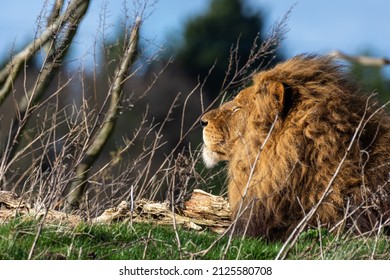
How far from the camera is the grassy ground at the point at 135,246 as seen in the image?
5.27 metres

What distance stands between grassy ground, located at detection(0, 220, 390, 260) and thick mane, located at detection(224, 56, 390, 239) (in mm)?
442

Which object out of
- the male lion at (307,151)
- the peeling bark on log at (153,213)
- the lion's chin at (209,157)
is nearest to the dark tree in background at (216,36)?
the peeling bark on log at (153,213)

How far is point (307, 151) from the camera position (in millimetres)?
6566

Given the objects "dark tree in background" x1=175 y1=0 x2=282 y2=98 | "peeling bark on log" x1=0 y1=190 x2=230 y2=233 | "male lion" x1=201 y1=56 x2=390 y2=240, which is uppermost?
"male lion" x1=201 y1=56 x2=390 y2=240

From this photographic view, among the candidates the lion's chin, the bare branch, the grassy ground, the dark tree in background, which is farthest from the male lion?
the dark tree in background

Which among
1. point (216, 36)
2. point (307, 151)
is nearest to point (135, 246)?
point (307, 151)

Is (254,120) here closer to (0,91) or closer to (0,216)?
(0,216)

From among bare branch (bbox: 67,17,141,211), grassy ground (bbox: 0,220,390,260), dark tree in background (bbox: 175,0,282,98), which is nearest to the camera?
grassy ground (bbox: 0,220,390,260)

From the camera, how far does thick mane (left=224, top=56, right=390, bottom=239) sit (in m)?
6.50

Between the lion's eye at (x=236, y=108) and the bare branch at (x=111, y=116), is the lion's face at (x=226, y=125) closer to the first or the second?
the lion's eye at (x=236, y=108)

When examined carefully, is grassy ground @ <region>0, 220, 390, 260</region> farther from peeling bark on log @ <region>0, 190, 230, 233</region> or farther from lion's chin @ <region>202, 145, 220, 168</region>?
lion's chin @ <region>202, 145, 220, 168</region>

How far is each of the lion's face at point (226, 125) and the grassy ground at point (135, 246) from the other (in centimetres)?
111

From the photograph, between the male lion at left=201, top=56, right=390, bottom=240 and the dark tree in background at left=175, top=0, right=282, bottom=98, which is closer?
the male lion at left=201, top=56, right=390, bottom=240

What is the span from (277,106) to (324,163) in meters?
0.53
